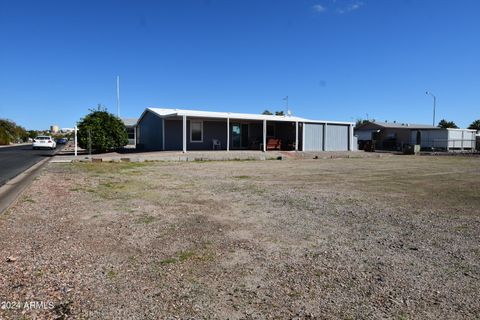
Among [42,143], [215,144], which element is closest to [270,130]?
[215,144]

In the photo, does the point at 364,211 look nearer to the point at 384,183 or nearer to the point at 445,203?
the point at 445,203

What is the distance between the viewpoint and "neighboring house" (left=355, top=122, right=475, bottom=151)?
42719 millimetres

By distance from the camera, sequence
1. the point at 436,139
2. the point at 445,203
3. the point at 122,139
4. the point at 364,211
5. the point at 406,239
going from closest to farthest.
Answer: the point at 406,239
the point at 364,211
the point at 445,203
the point at 122,139
the point at 436,139

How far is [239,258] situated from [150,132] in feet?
82.5

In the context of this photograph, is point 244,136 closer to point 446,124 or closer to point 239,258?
point 239,258

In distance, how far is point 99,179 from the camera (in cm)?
1148

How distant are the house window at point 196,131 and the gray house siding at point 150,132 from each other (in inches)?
86.4

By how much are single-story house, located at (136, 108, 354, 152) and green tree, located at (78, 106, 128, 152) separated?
9.52 ft

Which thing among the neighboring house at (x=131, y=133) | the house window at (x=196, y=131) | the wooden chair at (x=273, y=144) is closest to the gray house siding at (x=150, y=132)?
the house window at (x=196, y=131)

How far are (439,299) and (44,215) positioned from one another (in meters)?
6.04

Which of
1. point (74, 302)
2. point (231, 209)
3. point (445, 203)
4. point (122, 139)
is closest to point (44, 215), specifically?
point (231, 209)

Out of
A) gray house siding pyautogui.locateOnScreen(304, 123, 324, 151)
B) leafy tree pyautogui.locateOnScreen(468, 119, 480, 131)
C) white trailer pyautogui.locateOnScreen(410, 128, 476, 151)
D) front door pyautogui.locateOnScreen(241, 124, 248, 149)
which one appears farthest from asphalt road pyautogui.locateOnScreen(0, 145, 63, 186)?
leafy tree pyautogui.locateOnScreen(468, 119, 480, 131)

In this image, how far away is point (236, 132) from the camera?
27969 millimetres

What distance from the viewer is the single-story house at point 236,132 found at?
985 inches
